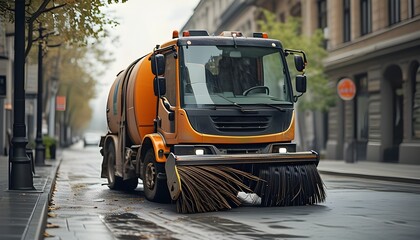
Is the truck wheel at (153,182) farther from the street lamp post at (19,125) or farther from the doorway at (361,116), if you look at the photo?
the doorway at (361,116)

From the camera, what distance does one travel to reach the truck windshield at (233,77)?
13.6 meters

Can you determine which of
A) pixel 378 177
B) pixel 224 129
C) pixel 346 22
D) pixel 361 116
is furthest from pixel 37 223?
pixel 346 22

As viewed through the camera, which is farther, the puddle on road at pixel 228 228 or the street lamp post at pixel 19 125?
the street lamp post at pixel 19 125

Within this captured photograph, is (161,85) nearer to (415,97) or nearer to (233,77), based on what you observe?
(233,77)

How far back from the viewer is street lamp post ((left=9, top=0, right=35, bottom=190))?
14.9m

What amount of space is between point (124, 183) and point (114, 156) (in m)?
0.73

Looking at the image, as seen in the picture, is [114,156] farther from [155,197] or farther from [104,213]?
[104,213]

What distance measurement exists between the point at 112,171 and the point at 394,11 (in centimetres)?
1817

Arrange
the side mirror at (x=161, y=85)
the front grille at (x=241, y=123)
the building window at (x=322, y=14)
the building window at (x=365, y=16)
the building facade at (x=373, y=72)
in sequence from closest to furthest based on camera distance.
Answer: the front grille at (x=241, y=123)
the side mirror at (x=161, y=85)
the building facade at (x=373, y=72)
the building window at (x=365, y=16)
the building window at (x=322, y=14)

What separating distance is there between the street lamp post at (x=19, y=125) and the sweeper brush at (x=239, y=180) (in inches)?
139

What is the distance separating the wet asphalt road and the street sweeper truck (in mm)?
392

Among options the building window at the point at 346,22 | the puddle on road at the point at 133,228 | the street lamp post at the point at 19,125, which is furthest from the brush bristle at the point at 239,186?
the building window at the point at 346,22

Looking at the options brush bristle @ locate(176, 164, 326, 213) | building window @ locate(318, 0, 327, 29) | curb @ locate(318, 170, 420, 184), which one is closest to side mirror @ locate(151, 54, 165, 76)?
brush bristle @ locate(176, 164, 326, 213)

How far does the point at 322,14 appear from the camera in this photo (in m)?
41.8
